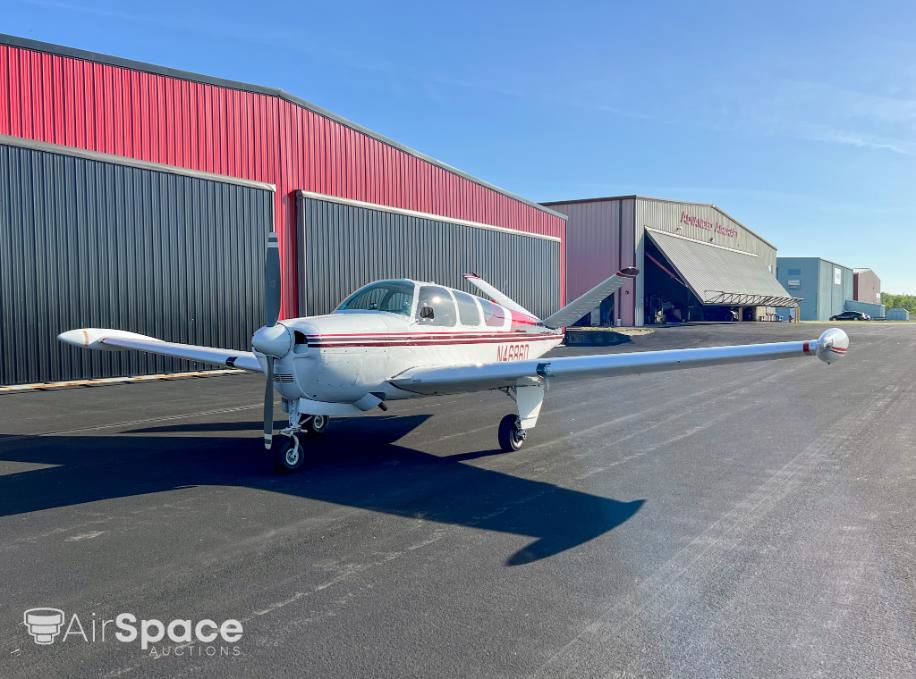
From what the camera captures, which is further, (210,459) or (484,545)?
(210,459)

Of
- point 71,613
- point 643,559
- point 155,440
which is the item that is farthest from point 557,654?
point 155,440

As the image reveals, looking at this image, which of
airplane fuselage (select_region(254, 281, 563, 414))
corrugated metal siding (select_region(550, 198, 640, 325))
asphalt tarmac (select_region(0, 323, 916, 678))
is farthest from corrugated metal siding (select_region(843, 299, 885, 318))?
airplane fuselage (select_region(254, 281, 563, 414))

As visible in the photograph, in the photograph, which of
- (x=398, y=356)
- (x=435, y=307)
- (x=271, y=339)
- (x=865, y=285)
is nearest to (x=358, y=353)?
(x=398, y=356)

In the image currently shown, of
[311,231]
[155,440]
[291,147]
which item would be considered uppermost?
[291,147]

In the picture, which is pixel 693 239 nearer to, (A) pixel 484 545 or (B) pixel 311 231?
(B) pixel 311 231

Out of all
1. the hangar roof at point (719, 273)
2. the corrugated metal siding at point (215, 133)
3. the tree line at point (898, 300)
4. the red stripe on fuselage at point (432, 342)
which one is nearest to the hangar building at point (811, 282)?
the hangar roof at point (719, 273)

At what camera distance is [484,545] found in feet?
15.5

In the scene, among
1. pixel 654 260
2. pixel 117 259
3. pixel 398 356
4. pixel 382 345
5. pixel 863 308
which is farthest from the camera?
pixel 863 308

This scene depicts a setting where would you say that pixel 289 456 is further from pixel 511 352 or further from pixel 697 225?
pixel 697 225

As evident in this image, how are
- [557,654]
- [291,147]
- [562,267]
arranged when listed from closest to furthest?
[557,654]
[291,147]
[562,267]

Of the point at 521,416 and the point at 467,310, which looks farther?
the point at 467,310

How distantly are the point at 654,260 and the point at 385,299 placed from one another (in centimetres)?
4600

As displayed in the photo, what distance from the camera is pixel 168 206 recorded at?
677 inches

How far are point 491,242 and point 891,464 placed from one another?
76.0ft
